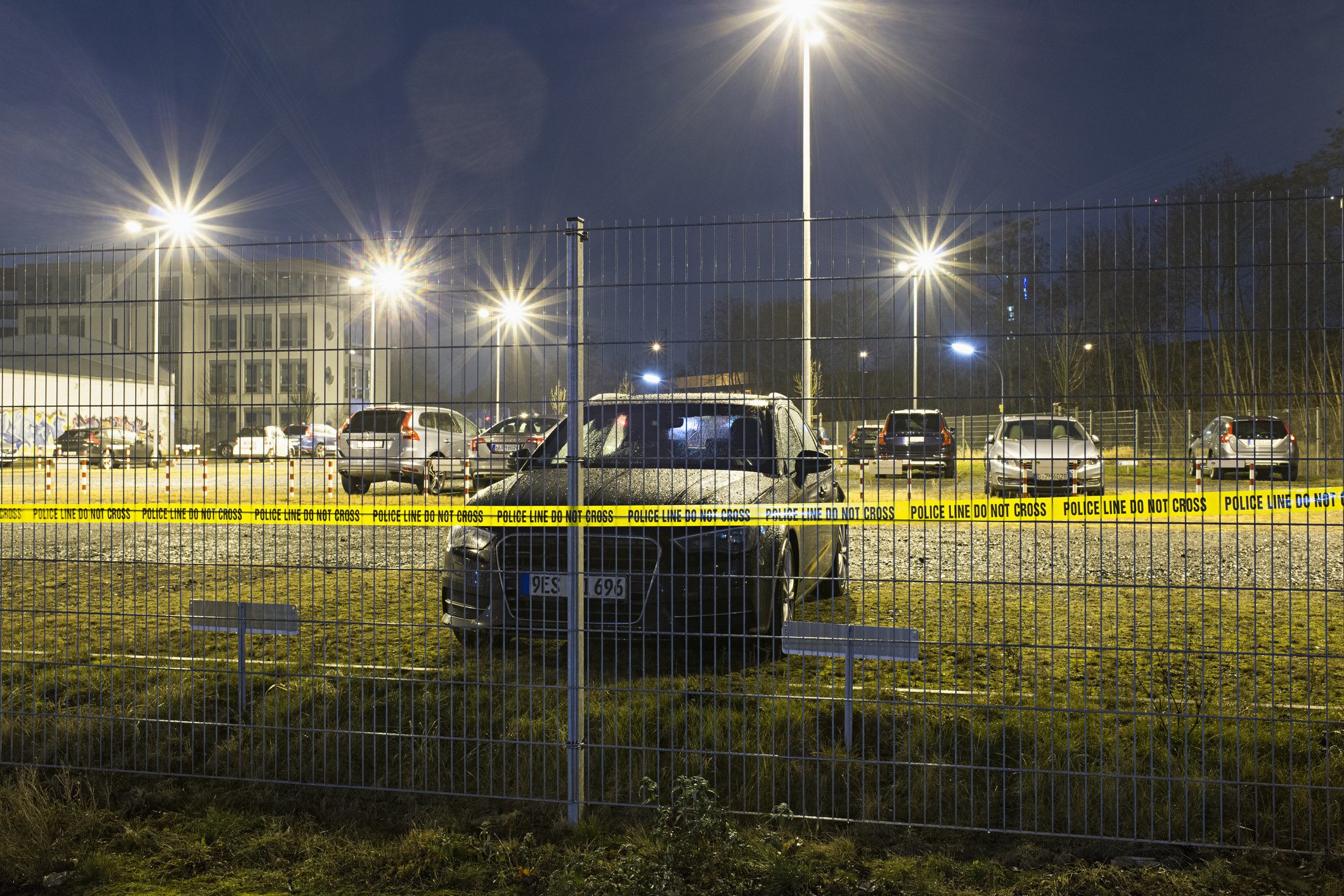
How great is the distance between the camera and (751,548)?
17.0ft

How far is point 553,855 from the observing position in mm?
3793

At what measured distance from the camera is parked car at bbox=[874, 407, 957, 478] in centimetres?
412

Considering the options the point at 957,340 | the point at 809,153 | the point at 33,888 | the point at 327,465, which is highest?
the point at 809,153

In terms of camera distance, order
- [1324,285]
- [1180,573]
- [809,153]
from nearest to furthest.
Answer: [1324,285]
[1180,573]
[809,153]

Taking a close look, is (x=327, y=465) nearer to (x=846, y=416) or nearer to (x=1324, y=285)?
(x=846, y=416)

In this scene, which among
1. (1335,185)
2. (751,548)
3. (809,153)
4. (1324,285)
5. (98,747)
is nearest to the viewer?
(1324,285)

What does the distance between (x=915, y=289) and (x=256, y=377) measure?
3220 millimetres

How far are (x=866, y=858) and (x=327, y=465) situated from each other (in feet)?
10.4

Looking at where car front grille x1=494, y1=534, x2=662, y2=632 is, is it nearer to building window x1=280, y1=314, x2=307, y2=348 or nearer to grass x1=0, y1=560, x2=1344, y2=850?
grass x1=0, y1=560, x2=1344, y2=850

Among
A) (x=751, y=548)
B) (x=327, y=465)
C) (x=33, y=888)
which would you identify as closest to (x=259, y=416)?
(x=327, y=465)

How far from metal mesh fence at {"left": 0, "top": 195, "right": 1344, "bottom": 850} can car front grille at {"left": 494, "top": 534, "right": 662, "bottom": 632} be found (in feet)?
0.21

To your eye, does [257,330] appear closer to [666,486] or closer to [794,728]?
[666,486]

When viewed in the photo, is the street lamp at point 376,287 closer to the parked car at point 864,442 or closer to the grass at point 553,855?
the grass at point 553,855

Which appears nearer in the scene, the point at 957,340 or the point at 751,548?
the point at 957,340
